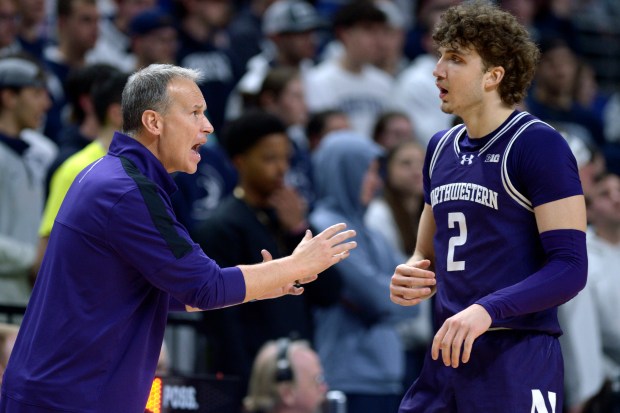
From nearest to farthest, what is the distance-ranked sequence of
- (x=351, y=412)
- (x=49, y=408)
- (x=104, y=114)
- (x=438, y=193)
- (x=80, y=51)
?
1. (x=49, y=408)
2. (x=438, y=193)
3. (x=104, y=114)
4. (x=351, y=412)
5. (x=80, y=51)

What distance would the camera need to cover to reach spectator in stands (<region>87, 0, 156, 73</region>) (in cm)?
956

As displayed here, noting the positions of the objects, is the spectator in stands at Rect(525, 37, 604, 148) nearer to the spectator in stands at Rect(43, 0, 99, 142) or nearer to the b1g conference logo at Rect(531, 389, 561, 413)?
the spectator in stands at Rect(43, 0, 99, 142)

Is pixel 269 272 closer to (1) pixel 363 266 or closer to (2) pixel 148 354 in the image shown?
(2) pixel 148 354

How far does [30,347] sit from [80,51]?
526 cm

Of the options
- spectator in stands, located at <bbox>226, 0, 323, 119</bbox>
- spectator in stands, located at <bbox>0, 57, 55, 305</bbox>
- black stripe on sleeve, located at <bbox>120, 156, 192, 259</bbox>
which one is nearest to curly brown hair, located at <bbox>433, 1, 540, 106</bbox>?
black stripe on sleeve, located at <bbox>120, 156, 192, 259</bbox>

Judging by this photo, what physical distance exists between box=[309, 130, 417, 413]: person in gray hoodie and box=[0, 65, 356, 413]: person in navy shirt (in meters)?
3.00

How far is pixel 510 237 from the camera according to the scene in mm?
4195

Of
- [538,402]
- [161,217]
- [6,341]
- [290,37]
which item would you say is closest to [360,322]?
[6,341]

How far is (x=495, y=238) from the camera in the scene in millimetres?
4211

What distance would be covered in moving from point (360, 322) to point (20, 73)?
2.62 meters

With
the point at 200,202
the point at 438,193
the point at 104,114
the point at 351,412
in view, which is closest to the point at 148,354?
the point at 438,193

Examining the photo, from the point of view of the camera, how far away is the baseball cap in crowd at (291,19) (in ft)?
33.6

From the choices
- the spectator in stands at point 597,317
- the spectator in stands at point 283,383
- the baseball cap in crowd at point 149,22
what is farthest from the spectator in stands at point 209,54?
the spectator in stands at point 283,383

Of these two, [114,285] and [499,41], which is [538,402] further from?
[114,285]
